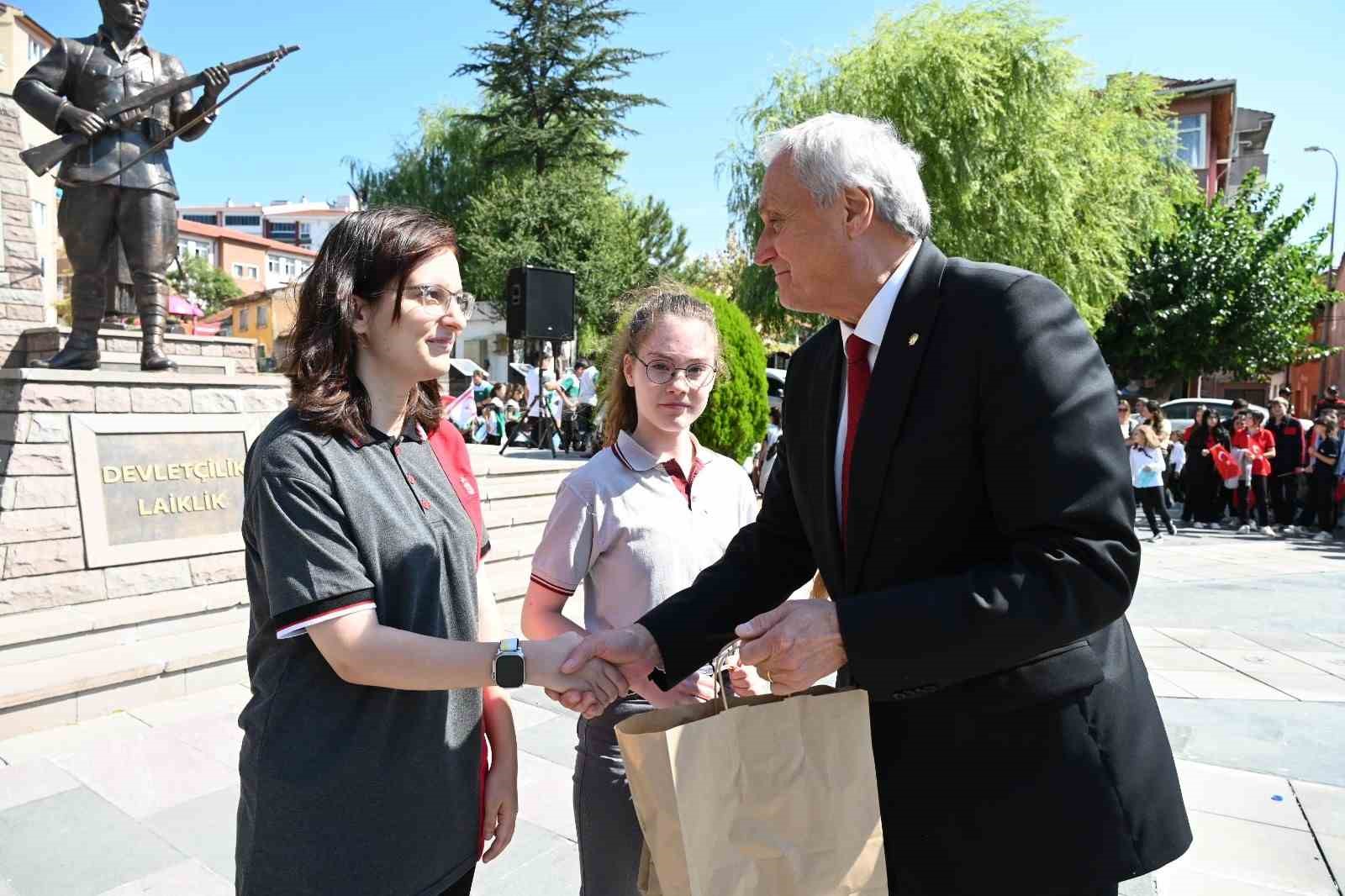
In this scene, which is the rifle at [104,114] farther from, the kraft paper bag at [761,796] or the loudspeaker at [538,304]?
the kraft paper bag at [761,796]

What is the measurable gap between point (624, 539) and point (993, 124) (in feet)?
60.6

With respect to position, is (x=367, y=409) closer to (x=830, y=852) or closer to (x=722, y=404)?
(x=830, y=852)

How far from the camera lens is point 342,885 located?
1.50m

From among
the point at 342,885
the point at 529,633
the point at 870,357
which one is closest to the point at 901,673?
the point at 870,357

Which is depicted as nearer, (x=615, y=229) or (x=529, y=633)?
(x=529, y=633)

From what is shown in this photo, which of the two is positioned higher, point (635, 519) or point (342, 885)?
point (635, 519)

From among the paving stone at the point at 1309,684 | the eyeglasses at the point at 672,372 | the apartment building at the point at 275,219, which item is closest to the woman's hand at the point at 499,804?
the eyeglasses at the point at 672,372

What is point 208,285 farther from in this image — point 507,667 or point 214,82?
point 507,667

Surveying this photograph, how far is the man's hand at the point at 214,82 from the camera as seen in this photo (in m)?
6.64

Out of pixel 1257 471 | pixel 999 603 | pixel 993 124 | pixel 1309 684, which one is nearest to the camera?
pixel 999 603

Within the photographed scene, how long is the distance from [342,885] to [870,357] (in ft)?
4.20

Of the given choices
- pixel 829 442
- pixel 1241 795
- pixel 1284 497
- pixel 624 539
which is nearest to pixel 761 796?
pixel 829 442

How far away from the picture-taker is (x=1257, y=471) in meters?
13.8

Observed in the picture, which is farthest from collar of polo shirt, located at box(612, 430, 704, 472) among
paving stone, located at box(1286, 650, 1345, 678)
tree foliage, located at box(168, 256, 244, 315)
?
tree foliage, located at box(168, 256, 244, 315)
